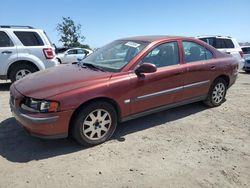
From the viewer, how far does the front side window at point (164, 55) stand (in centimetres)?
456

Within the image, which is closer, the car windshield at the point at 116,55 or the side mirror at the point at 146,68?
the side mirror at the point at 146,68

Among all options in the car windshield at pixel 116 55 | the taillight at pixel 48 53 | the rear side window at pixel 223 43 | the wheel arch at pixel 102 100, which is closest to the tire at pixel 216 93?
the car windshield at pixel 116 55

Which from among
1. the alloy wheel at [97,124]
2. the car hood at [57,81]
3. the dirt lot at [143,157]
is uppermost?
the car hood at [57,81]

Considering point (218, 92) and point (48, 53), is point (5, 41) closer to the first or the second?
point (48, 53)

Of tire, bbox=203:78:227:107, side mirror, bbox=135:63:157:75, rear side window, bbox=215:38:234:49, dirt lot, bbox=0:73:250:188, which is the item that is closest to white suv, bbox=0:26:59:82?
dirt lot, bbox=0:73:250:188

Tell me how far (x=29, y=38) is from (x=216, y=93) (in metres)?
5.43

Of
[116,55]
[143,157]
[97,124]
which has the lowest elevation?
[143,157]

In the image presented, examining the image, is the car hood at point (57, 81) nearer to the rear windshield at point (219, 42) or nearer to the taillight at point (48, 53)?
the taillight at point (48, 53)

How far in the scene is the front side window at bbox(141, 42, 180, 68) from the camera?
4560 millimetres

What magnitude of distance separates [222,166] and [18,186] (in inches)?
97.6

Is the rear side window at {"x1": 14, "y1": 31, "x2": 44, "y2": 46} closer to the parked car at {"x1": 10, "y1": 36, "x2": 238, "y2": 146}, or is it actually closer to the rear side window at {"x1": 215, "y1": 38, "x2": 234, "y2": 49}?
the parked car at {"x1": 10, "y1": 36, "x2": 238, "y2": 146}

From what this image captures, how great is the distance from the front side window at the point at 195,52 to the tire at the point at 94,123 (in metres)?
1.97

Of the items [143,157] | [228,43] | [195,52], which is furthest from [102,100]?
[228,43]

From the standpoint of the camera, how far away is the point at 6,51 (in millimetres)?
7539
